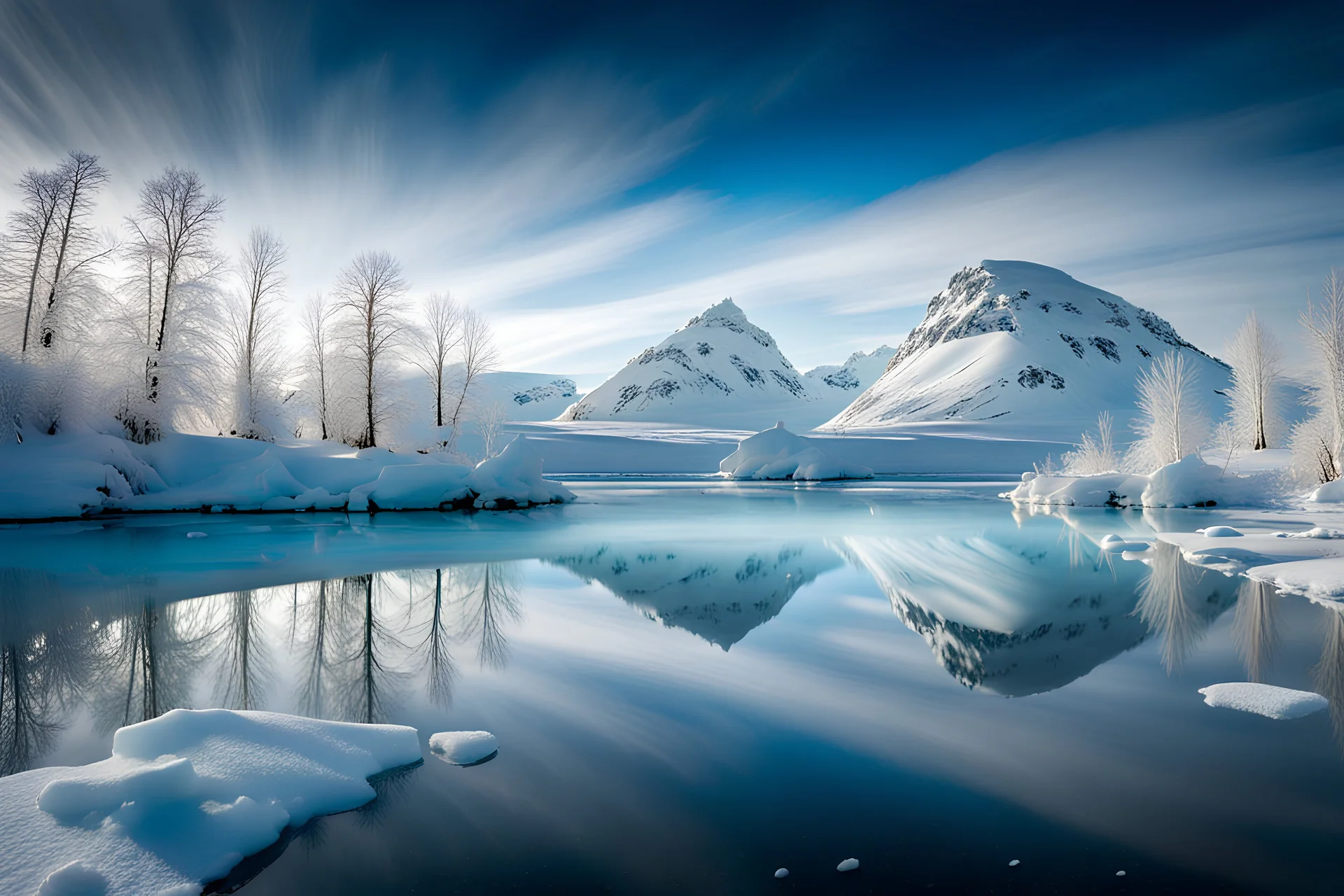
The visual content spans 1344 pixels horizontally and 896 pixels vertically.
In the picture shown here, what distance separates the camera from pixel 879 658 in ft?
21.2

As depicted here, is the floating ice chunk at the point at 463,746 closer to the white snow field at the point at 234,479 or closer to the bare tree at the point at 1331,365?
the white snow field at the point at 234,479

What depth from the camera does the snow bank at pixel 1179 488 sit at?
2398 cm

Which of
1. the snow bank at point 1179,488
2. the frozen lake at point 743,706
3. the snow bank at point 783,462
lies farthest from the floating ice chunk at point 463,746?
the snow bank at point 783,462

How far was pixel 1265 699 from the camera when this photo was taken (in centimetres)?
523

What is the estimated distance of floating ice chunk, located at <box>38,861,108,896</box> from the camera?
8.89 feet

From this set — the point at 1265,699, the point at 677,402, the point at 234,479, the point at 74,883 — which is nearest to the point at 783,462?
the point at 234,479

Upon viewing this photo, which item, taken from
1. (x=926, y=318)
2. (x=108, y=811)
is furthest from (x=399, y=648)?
(x=926, y=318)

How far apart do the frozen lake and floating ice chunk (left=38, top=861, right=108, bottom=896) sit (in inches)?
8.1

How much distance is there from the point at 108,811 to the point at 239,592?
6.77m

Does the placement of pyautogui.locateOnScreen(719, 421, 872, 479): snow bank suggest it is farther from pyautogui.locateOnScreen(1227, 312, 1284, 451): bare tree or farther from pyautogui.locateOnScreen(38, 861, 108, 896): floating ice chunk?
pyautogui.locateOnScreen(38, 861, 108, 896): floating ice chunk

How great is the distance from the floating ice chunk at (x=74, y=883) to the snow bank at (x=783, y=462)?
43213mm

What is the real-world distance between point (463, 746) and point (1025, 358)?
11343 cm

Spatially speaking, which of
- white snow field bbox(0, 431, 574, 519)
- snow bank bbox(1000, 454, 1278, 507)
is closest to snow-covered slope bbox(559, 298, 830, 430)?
snow bank bbox(1000, 454, 1278, 507)

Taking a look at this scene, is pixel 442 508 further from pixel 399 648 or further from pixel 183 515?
→ pixel 399 648
